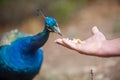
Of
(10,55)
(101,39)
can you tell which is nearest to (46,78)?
(10,55)

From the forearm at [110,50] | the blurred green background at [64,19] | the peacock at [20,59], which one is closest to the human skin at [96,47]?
the forearm at [110,50]

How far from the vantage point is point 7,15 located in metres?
6.95

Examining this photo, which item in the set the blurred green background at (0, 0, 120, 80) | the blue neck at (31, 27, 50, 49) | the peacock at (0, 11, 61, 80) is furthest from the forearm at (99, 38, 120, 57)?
the blurred green background at (0, 0, 120, 80)

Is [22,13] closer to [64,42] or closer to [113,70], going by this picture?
[113,70]

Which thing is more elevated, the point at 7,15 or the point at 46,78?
the point at 7,15

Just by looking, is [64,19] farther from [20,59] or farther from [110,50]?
[110,50]

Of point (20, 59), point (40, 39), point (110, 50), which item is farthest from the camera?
point (20, 59)

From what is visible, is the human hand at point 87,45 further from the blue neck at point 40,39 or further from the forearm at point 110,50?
the blue neck at point 40,39

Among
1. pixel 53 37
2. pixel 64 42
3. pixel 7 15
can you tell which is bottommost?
pixel 64 42

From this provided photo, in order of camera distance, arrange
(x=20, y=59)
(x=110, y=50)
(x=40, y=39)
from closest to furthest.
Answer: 1. (x=110, y=50)
2. (x=40, y=39)
3. (x=20, y=59)

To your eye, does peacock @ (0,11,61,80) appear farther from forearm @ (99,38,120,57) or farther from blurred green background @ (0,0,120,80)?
blurred green background @ (0,0,120,80)

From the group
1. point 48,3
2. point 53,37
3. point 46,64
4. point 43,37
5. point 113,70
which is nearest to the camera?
point 43,37

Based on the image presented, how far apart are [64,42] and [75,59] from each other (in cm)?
240

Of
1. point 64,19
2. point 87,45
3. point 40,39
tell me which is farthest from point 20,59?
point 64,19
